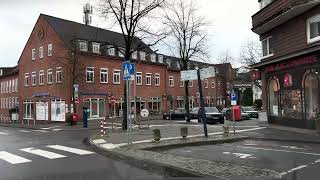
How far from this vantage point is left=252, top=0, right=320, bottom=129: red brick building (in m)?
24.6

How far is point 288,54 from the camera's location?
1056 inches

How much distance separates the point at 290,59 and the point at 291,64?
1.00ft

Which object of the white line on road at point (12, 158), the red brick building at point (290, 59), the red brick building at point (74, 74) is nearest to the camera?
the white line on road at point (12, 158)

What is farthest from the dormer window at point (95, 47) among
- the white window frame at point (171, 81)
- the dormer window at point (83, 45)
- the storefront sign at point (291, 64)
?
the storefront sign at point (291, 64)

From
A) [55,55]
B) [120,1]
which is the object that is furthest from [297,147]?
[55,55]

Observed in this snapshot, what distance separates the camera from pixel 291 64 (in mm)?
27062

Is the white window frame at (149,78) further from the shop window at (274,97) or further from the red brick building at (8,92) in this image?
the shop window at (274,97)

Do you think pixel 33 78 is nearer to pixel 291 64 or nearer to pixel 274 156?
pixel 291 64

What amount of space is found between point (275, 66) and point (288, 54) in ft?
8.57

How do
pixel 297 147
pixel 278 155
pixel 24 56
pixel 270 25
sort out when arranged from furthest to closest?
pixel 24 56
pixel 270 25
pixel 297 147
pixel 278 155

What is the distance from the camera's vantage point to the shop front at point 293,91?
25.2 m

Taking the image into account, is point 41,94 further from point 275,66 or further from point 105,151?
point 105,151

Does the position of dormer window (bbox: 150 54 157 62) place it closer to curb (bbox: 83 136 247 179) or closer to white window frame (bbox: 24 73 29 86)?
white window frame (bbox: 24 73 29 86)

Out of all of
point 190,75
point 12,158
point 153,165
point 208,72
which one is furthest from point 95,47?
point 153,165
